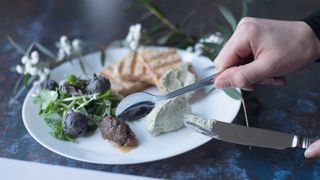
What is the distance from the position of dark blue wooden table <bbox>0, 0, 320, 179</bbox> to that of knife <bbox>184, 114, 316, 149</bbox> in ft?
0.17

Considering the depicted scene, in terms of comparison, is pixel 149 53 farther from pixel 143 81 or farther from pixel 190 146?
pixel 190 146

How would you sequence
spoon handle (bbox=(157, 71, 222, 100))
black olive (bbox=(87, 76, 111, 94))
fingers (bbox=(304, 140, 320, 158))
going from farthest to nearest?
black olive (bbox=(87, 76, 111, 94)) → spoon handle (bbox=(157, 71, 222, 100)) → fingers (bbox=(304, 140, 320, 158))

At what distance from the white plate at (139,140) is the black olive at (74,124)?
0.06ft

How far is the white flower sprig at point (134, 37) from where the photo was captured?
1.17 meters

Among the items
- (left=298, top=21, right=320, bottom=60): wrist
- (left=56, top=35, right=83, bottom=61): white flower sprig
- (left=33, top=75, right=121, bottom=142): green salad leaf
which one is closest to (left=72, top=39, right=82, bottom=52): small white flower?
(left=56, top=35, right=83, bottom=61): white flower sprig

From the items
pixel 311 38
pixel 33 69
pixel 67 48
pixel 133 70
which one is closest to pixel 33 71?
pixel 33 69

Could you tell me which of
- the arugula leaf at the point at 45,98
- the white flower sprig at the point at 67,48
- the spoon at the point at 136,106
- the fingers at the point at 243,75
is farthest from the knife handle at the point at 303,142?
the white flower sprig at the point at 67,48

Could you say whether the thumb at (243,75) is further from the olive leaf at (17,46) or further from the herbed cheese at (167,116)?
the olive leaf at (17,46)

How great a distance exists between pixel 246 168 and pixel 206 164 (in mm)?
70

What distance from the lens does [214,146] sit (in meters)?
0.90

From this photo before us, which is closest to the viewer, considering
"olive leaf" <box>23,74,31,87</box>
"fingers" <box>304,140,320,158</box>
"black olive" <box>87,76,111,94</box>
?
"fingers" <box>304,140,320,158</box>

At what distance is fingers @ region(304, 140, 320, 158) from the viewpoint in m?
0.77

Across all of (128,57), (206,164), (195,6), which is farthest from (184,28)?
(206,164)

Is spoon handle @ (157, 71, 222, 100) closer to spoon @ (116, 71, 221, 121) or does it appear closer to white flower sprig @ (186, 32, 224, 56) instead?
spoon @ (116, 71, 221, 121)
